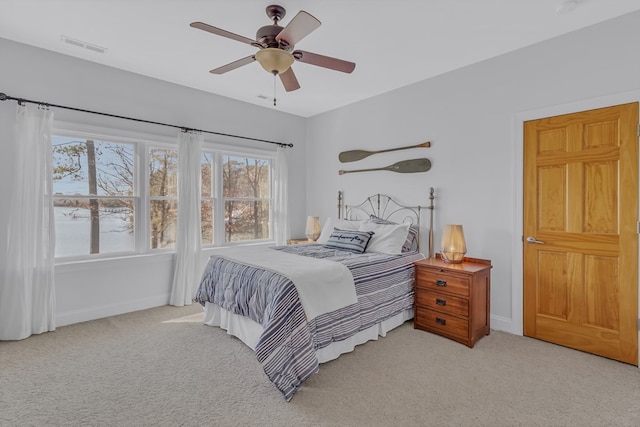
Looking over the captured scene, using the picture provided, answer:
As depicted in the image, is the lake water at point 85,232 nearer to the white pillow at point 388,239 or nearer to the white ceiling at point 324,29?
the white ceiling at point 324,29

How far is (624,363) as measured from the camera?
2557mm

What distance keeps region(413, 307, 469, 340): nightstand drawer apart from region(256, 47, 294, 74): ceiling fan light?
2615 mm

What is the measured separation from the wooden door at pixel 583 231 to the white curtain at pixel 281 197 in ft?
10.9

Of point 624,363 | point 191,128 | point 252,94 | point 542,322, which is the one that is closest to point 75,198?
point 191,128

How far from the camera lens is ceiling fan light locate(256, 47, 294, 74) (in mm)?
2270

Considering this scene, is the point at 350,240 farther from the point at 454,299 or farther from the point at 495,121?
the point at 495,121

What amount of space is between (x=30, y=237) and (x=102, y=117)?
1.45 metres

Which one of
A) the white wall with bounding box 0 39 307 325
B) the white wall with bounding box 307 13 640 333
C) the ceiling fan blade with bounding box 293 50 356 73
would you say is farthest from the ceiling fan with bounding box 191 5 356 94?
the white wall with bounding box 0 39 307 325

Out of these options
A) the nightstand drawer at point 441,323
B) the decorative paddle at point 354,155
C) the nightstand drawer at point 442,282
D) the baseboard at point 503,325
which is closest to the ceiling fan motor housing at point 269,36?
the decorative paddle at point 354,155

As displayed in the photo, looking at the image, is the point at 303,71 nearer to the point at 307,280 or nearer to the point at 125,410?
the point at 307,280

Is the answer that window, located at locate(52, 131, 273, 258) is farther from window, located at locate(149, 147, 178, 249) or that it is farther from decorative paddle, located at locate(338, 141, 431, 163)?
decorative paddle, located at locate(338, 141, 431, 163)

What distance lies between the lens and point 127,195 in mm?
3844

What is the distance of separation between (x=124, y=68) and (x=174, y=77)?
0.52 metres

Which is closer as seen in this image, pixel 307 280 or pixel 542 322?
pixel 307 280
